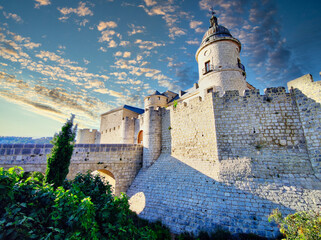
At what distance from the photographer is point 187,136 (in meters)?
11.8

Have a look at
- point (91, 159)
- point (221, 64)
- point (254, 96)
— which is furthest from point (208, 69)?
point (91, 159)

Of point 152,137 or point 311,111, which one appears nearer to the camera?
point 311,111

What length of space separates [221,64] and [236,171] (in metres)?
9.60

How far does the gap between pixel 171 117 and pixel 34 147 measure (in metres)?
10.4

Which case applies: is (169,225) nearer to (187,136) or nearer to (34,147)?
(187,136)

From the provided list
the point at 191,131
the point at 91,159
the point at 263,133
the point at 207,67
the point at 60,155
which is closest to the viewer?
the point at 60,155

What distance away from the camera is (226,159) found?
9.02 metres

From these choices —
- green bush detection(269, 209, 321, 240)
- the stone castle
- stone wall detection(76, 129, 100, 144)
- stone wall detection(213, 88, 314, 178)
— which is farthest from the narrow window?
stone wall detection(76, 129, 100, 144)

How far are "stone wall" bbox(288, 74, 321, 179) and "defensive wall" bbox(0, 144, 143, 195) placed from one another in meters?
11.7

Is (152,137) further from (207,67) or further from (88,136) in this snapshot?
(88,136)

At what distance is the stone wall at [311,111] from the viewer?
7575 millimetres

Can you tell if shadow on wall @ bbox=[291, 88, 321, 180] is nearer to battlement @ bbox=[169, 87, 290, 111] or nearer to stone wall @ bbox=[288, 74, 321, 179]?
stone wall @ bbox=[288, 74, 321, 179]

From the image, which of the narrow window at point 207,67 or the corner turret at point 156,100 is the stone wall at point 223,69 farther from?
the corner turret at point 156,100

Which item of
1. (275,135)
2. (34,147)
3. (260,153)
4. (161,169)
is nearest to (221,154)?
(260,153)
